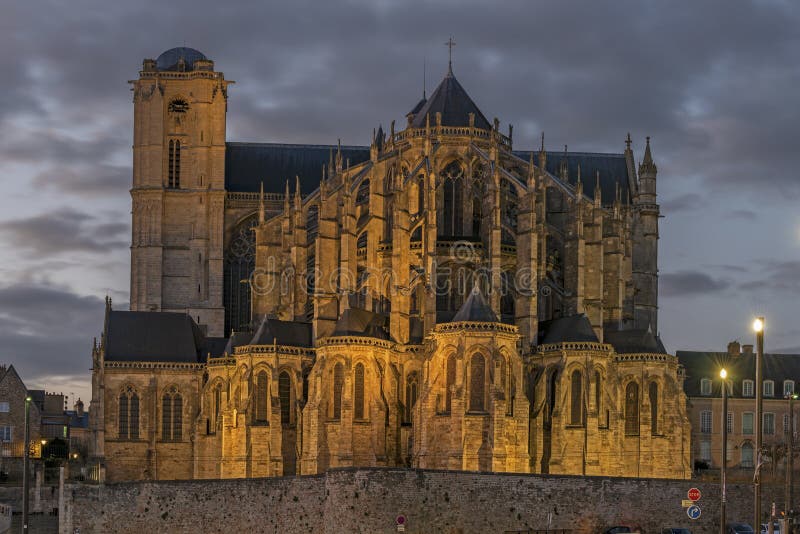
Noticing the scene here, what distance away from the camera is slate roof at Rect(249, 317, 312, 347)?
6850 cm

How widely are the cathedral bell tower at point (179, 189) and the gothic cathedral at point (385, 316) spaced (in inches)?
4.2

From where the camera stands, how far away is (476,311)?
64562mm

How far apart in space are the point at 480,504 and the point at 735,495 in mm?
9611

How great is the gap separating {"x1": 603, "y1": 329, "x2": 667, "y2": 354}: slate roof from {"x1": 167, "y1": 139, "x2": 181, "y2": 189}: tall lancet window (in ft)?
86.3

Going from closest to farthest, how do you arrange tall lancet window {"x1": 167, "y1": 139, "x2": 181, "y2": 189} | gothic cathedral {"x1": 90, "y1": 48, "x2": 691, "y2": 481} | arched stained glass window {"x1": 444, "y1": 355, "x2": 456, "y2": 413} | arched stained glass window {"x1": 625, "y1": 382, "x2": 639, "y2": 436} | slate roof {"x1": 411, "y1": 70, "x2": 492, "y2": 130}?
1. arched stained glass window {"x1": 444, "y1": 355, "x2": 456, "y2": 413}
2. gothic cathedral {"x1": 90, "y1": 48, "x2": 691, "y2": 481}
3. arched stained glass window {"x1": 625, "y1": 382, "x2": 639, "y2": 436}
4. slate roof {"x1": 411, "y1": 70, "x2": 492, "y2": 130}
5. tall lancet window {"x1": 167, "y1": 139, "x2": 181, "y2": 189}

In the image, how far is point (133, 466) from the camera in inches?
2849

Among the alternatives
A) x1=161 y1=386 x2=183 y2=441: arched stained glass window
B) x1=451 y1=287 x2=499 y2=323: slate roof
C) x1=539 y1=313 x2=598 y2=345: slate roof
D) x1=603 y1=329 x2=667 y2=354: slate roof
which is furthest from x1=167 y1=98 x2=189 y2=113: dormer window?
x1=603 y1=329 x2=667 y2=354: slate roof

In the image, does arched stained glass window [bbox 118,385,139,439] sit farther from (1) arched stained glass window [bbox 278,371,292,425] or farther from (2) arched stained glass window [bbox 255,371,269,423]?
(1) arched stained glass window [bbox 278,371,292,425]

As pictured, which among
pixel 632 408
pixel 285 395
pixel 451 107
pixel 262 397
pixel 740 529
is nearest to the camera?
pixel 740 529

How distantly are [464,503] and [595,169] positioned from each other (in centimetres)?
3972

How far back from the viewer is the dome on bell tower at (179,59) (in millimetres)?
83375

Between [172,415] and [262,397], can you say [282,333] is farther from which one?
[172,415]

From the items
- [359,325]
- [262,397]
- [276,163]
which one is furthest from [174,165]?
[359,325]

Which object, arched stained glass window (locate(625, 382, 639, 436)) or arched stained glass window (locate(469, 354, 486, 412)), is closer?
arched stained glass window (locate(469, 354, 486, 412))
